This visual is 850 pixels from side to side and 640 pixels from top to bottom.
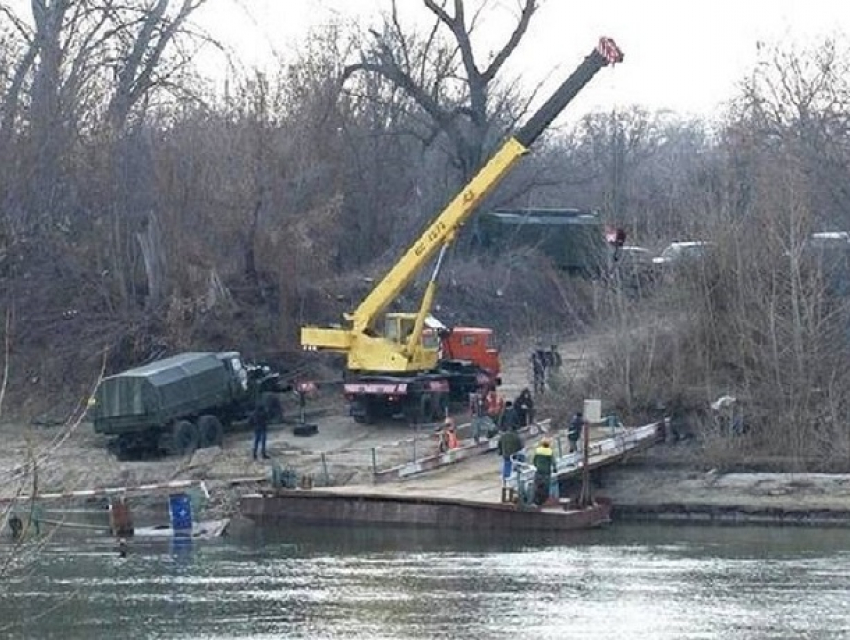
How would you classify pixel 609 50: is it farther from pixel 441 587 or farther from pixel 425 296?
pixel 441 587

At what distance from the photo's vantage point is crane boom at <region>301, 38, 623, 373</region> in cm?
4609

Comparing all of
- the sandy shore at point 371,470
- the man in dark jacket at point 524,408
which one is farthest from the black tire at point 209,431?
the man in dark jacket at point 524,408

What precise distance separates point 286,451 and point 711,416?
10.1 m

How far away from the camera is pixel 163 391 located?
44.2m

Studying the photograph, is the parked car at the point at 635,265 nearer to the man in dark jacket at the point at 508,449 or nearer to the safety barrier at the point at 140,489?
the man in dark jacket at the point at 508,449

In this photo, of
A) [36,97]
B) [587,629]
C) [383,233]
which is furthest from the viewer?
[383,233]

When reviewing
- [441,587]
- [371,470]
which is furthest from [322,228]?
[441,587]

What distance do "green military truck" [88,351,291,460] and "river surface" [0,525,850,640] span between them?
22.5 feet

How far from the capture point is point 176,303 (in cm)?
5188

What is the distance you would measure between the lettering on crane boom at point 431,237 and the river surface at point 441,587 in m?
10.8

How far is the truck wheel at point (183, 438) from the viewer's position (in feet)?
147

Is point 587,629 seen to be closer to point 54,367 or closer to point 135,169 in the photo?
point 54,367

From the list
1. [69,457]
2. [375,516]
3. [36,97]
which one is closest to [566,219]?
[36,97]

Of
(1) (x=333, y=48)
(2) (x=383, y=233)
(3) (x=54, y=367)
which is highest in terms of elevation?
(1) (x=333, y=48)
